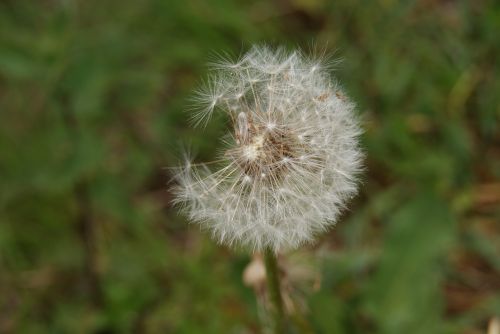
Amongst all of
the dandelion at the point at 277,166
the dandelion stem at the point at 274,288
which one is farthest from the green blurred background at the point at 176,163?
the dandelion at the point at 277,166

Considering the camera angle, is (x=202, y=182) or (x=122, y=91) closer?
(x=202, y=182)

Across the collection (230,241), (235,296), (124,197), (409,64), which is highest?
(409,64)

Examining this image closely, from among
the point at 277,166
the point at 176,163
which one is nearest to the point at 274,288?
the point at 277,166

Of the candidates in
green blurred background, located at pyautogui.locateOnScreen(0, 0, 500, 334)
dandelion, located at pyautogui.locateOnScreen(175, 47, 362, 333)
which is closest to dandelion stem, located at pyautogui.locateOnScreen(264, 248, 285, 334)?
dandelion, located at pyautogui.locateOnScreen(175, 47, 362, 333)

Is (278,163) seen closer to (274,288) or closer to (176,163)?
(274,288)

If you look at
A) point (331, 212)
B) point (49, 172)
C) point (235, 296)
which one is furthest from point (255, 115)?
point (49, 172)

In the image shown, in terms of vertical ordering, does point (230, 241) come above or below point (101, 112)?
below

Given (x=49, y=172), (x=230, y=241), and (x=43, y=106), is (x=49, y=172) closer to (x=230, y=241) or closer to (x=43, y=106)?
(x=43, y=106)

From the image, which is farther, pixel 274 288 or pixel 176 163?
pixel 176 163

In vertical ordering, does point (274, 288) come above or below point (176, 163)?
below
